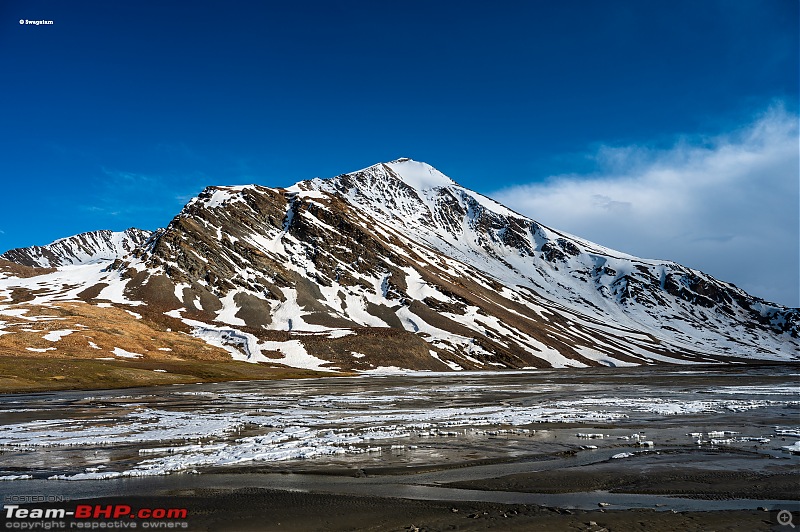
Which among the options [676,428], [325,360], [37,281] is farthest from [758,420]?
[37,281]

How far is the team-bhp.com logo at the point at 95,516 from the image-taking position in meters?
11.5

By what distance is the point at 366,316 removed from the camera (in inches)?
6905

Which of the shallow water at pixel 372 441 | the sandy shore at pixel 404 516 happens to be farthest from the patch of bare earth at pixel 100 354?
the sandy shore at pixel 404 516

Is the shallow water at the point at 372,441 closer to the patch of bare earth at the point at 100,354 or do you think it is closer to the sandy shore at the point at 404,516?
the sandy shore at the point at 404,516

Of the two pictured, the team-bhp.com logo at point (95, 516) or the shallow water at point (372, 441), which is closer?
the team-bhp.com logo at point (95, 516)

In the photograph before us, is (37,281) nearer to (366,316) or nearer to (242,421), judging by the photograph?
(366,316)

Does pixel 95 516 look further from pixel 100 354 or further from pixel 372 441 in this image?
pixel 100 354

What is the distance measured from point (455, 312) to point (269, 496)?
171431 mm

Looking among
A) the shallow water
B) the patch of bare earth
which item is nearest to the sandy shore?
the shallow water

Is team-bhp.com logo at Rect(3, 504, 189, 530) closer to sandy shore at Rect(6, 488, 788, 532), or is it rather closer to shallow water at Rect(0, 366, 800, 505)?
sandy shore at Rect(6, 488, 788, 532)

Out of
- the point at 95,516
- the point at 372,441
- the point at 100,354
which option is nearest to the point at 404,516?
the point at 95,516

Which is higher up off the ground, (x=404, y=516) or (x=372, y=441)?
(x=404, y=516)

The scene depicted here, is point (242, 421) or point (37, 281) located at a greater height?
point (37, 281)

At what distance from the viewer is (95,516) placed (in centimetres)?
1216
